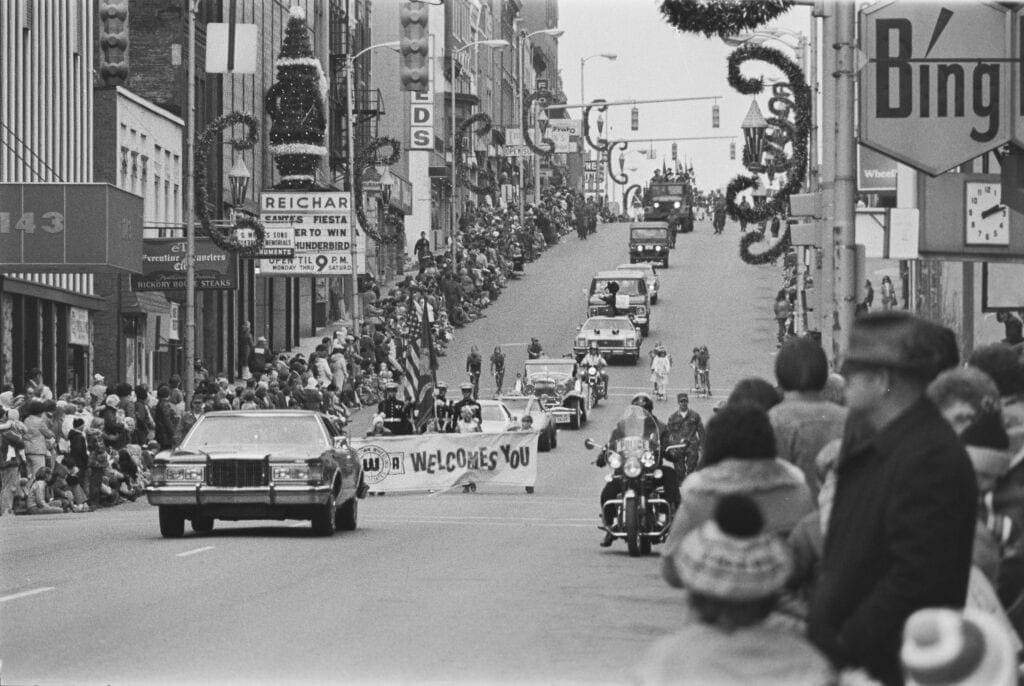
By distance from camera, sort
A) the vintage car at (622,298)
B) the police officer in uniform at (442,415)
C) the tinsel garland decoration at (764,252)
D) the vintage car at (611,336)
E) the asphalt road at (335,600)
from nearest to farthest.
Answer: the asphalt road at (335,600) < the tinsel garland decoration at (764,252) < the police officer in uniform at (442,415) < the vintage car at (611,336) < the vintage car at (622,298)

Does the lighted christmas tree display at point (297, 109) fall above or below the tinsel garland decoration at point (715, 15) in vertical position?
above

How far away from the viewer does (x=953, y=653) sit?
5.21 m

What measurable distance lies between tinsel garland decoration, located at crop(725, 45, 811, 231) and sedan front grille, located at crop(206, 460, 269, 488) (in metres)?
6.11

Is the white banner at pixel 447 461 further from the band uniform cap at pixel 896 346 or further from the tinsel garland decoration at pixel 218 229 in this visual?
the band uniform cap at pixel 896 346

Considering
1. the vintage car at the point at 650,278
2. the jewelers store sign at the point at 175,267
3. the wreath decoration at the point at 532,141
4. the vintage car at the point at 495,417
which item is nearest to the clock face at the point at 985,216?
the vintage car at the point at 495,417

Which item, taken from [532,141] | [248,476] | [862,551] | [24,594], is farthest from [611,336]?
[862,551]

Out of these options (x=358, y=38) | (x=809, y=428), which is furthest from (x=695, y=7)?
(x=358, y=38)

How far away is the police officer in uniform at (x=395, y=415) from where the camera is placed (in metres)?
39.8

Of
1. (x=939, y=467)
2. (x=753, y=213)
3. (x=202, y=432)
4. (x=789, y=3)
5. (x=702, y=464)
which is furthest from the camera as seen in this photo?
(x=753, y=213)

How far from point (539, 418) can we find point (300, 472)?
24.4 meters

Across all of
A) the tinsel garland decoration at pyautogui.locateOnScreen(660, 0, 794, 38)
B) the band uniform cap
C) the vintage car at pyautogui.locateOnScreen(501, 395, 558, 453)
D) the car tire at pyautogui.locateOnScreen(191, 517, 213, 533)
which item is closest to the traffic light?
the vintage car at pyautogui.locateOnScreen(501, 395, 558, 453)

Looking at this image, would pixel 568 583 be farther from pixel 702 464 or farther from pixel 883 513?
pixel 883 513

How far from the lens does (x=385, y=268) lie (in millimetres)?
99250

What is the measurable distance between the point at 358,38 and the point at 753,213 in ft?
216
